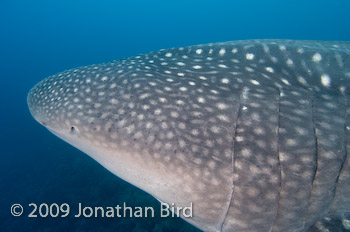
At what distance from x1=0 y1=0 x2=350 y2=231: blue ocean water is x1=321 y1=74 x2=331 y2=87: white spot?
563cm

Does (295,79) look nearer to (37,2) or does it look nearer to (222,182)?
(222,182)

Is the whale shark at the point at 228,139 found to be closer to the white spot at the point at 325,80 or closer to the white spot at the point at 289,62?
the white spot at the point at 325,80

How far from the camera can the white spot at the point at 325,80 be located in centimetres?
273

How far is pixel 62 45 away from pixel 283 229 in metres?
117

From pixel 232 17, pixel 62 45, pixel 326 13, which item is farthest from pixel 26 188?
pixel 232 17

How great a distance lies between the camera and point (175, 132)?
7.63 ft

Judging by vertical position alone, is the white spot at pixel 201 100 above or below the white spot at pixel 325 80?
below

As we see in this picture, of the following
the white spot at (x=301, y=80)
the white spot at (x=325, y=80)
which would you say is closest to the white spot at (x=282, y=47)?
the white spot at (x=301, y=80)

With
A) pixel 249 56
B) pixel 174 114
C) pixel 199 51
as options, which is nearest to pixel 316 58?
pixel 249 56

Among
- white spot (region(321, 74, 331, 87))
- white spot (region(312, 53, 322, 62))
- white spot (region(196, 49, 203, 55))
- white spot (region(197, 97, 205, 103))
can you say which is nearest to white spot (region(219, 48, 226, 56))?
white spot (region(196, 49, 203, 55))

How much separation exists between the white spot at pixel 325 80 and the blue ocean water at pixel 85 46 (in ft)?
18.5

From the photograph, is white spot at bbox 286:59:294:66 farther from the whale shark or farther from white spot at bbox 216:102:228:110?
white spot at bbox 216:102:228:110

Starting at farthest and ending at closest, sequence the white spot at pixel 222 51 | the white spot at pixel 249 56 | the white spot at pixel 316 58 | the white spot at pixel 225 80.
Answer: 1. the white spot at pixel 222 51
2. the white spot at pixel 249 56
3. the white spot at pixel 316 58
4. the white spot at pixel 225 80

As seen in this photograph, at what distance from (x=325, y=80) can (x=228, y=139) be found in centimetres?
162
